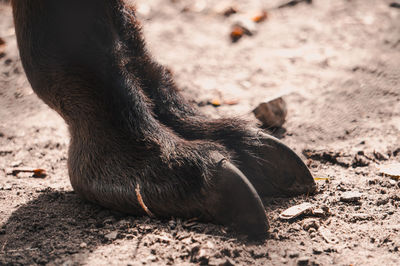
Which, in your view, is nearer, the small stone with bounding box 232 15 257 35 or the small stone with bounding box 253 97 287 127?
the small stone with bounding box 253 97 287 127

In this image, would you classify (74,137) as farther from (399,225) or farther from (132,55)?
(399,225)

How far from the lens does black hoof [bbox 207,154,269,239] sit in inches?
76.0

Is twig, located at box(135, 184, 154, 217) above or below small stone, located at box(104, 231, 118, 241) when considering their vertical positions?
above

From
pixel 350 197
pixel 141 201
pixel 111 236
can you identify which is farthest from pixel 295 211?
pixel 111 236

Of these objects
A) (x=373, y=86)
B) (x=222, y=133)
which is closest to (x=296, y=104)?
(x=373, y=86)

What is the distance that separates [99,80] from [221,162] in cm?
61

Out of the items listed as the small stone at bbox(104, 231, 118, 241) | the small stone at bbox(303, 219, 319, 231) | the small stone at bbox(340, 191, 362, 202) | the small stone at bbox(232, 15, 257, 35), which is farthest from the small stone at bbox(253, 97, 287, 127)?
the small stone at bbox(232, 15, 257, 35)

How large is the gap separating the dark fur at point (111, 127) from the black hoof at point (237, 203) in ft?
0.11

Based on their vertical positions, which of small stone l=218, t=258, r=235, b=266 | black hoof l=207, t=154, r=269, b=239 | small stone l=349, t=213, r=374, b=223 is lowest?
small stone l=218, t=258, r=235, b=266

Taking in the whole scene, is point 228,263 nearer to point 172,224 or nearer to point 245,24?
point 172,224

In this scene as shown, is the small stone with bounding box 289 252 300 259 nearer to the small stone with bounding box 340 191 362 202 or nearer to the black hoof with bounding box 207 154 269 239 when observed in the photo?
the black hoof with bounding box 207 154 269 239

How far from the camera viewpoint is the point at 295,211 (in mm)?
2178

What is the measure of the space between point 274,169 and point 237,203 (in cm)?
35

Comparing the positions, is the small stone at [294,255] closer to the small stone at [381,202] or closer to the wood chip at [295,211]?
the wood chip at [295,211]
